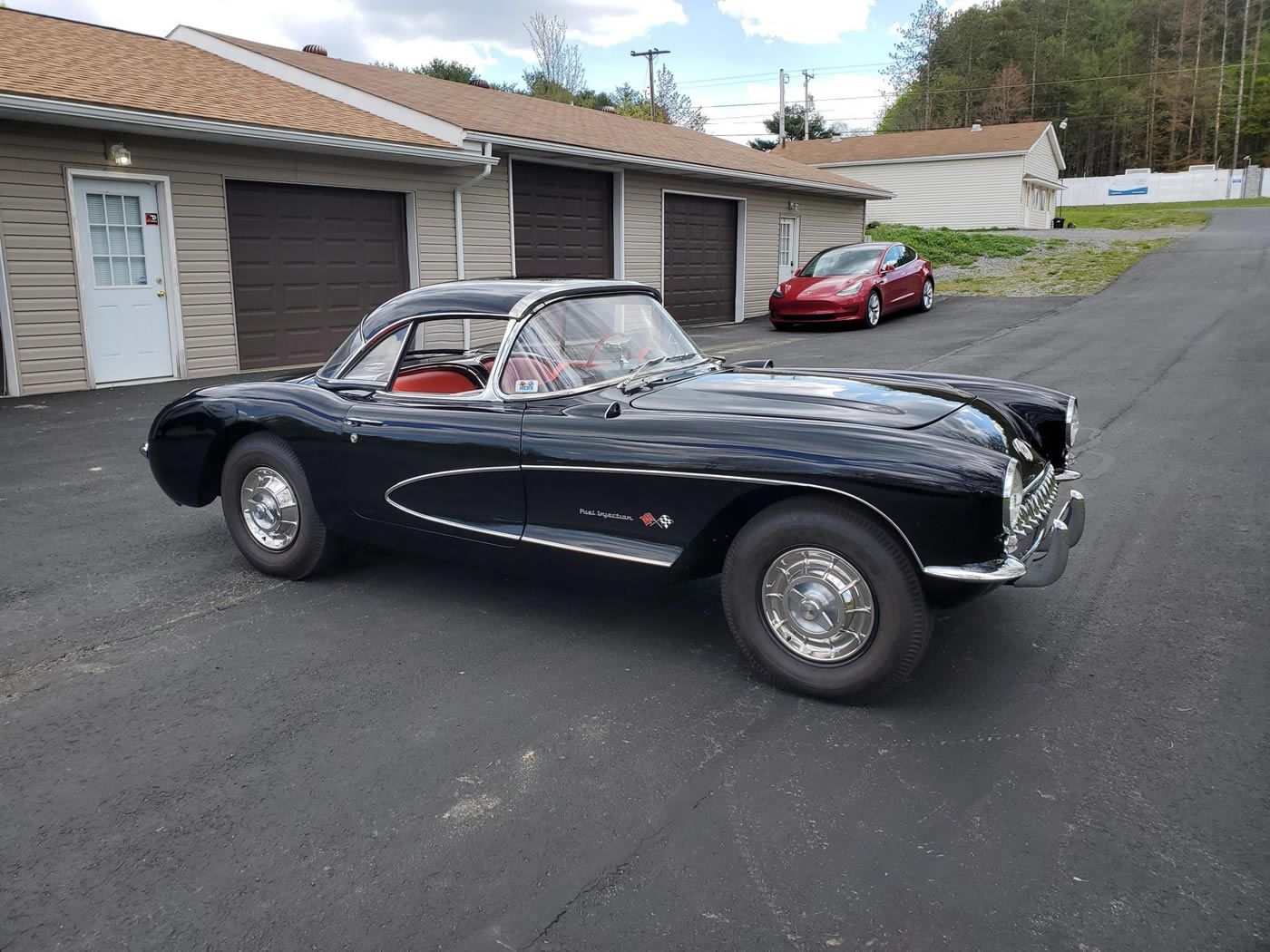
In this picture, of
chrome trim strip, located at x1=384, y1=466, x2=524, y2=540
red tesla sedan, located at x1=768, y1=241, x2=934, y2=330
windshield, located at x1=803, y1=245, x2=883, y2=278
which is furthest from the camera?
windshield, located at x1=803, y1=245, x2=883, y2=278

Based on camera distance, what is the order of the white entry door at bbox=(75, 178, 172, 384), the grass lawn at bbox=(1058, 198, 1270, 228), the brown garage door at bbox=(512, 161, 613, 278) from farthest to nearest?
the grass lawn at bbox=(1058, 198, 1270, 228), the brown garage door at bbox=(512, 161, 613, 278), the white entry door at bbox=(75, 178, 172, 384)

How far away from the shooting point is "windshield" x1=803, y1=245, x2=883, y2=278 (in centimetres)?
1741

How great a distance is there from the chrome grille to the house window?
1054 cm

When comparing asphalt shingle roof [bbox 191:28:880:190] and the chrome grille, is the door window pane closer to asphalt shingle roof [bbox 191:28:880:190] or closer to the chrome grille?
the chrome grille

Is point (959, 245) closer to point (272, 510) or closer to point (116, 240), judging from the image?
point (116, 240)

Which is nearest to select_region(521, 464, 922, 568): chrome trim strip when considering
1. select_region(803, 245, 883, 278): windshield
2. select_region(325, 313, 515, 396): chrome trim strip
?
select_region(325, 313, 515, 396): chrome trim strip

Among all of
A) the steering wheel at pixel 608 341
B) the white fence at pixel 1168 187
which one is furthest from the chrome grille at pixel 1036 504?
the white fence at pixel 1168 187

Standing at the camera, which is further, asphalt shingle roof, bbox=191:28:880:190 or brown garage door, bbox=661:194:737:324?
brown garage door, bbox=661:194:737:324

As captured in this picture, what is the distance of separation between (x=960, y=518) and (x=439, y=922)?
6.50 ft

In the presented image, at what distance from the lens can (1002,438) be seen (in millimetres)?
3656

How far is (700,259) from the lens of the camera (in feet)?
62.8

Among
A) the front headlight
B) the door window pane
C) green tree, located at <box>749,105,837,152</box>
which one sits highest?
green tree, located at <box>749,105,837,152</box>

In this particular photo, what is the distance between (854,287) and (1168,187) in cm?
5469

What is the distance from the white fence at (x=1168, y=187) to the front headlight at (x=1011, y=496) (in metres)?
65.7
